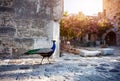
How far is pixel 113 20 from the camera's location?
3023 centimetres

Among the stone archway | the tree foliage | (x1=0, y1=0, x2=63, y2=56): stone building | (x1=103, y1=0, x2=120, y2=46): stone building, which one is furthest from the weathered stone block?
the stone archway

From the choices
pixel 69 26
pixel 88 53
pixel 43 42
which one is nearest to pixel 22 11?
pixel 43 42

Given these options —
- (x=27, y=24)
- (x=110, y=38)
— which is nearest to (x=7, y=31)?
(x=27, y=24)

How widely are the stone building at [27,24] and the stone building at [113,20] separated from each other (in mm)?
21938

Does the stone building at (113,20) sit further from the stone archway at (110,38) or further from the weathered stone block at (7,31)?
the weathered stone block at (7,31)

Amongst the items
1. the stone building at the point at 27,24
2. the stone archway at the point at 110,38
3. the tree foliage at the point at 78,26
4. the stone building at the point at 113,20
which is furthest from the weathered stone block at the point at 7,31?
the stone archway at the point at 110,38

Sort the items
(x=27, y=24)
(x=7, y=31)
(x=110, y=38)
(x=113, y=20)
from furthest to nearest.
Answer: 1. (x=110, y=38)
2. (x=113, y=20)
3. (x=27, y=24)
4. (x=7, y=31)

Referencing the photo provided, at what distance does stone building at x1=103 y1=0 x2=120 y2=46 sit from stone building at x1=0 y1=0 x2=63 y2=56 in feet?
72.0

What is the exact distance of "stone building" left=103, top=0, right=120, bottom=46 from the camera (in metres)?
29.3

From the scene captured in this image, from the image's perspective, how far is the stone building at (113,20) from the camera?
29312 millimetres

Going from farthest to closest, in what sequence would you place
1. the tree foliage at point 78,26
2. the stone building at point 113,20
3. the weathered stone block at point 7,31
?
the stone building at point 113,20 < the tree foliage at point 78,26 < the weathered stone block at point 7,31

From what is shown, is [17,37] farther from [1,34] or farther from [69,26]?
[69,26]

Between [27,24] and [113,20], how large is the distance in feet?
80.3

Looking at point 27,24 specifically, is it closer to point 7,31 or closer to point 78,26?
point 7,31
